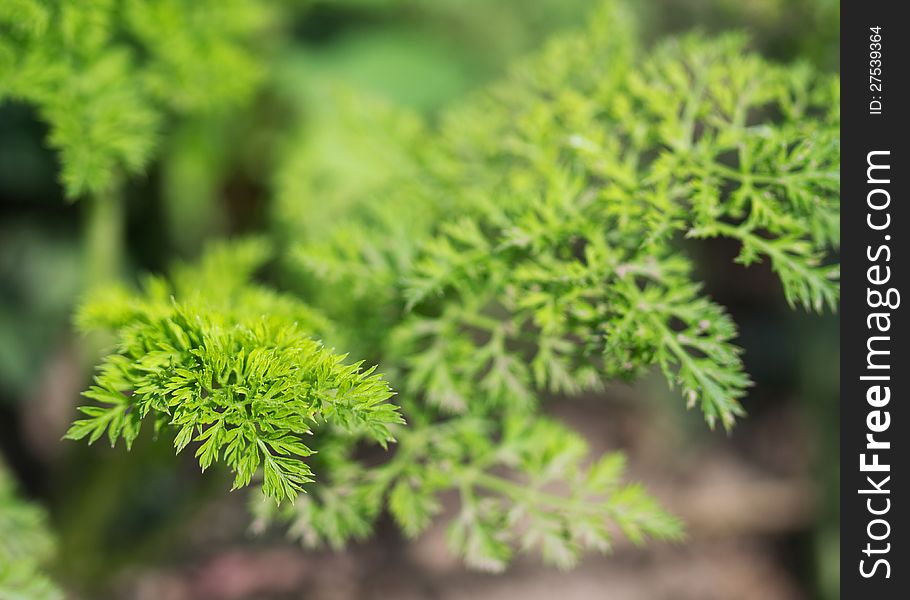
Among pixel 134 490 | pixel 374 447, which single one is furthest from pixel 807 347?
pixel 134 490

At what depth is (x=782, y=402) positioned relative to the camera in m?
2.79

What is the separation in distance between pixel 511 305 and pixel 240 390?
45 cm

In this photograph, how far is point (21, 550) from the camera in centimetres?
139

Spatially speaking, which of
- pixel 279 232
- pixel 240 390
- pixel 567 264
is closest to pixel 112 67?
pixel 279 232

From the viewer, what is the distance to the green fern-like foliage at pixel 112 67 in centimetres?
125

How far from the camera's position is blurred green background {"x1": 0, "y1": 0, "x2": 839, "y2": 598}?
1816mm

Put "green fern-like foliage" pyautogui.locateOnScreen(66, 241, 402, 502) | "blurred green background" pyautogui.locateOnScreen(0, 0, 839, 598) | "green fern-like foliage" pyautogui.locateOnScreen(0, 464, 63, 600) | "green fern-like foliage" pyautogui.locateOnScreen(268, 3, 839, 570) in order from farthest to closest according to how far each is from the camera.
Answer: "blurred green background" pyautogui.locateOnScreen(0, 0, 839, 598) < "green fern-like foliage" pyautogui.locateOnScreen(0, 464, 63, 600) < "green fern-like foliage" pyautogui.locateOnScreen(268, 3, 839, 570) < "green fern-like foliage" pyautogui.locateOnScreen(66, 241, 402, 502)

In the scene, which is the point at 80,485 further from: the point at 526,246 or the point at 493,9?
the point at 493,9

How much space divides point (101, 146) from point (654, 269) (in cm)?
93
